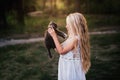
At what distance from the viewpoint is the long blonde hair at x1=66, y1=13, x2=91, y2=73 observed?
384 centimetres

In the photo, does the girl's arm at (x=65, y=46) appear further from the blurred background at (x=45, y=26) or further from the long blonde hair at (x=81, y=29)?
the blurred background at (x=45, y=26)

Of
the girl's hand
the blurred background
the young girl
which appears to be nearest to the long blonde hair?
the young girl

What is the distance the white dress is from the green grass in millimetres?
2903

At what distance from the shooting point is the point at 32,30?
975cm

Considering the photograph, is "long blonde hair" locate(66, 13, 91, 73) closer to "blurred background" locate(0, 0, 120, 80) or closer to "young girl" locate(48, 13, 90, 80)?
"young girl" locate(48, 13, 90, 80)

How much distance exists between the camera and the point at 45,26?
31.2ft

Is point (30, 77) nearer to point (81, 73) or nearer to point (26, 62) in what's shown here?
point (26, 62)

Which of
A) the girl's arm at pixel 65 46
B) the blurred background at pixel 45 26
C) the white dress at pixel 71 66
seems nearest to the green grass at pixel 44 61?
the blurred background at pixel 45 26

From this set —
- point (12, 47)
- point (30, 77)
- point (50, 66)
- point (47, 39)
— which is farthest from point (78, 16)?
point (12, 47)

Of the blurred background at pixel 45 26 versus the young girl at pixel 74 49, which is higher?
the young girl at pixel 74 49

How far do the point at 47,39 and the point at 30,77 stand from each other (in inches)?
121

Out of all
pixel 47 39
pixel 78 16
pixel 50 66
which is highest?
pixel 78 16

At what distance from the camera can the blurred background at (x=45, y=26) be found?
826cm

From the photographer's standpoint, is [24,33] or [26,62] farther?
[24,33]
